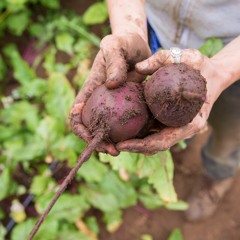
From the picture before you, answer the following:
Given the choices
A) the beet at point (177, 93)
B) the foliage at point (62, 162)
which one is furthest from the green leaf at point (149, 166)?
the beet at point (177, 93)

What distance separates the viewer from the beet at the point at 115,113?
1465mm

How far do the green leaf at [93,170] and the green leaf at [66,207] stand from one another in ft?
0.57

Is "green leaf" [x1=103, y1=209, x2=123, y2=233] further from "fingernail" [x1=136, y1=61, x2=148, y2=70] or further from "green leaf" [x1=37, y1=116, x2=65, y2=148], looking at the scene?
"fingernail" [x1=136, y1=61, x2=148, y2=70]

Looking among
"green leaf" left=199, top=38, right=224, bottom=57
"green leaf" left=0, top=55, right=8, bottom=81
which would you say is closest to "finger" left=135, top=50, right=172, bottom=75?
"green leaf" left=199, top=38, right=224, bottom=57

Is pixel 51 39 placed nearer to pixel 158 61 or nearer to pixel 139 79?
pixel 139 79

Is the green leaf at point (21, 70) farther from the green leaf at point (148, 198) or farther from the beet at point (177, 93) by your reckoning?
the beet at point (177, 93)

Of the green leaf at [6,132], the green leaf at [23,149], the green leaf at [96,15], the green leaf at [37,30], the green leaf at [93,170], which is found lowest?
the green leaf at [93,170]

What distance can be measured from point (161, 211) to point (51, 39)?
1.96 meters

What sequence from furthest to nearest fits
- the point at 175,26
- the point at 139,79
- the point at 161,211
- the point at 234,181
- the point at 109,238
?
the point at 234,181 → the point at 161,211 → the point at 109,238 → the point at 175,26 → the point at 139,79

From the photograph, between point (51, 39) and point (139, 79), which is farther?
point (51, 39)

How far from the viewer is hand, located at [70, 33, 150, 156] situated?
146 centimetres

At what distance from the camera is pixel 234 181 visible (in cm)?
310

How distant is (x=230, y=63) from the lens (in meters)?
1.61

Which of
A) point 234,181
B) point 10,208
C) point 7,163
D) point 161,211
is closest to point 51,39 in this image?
point 7,163
